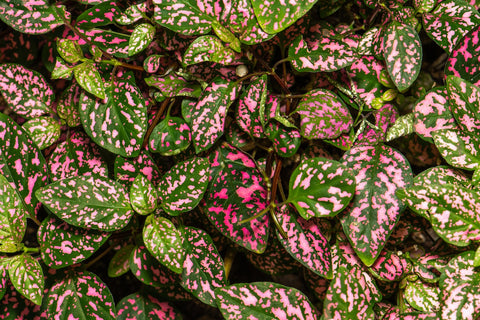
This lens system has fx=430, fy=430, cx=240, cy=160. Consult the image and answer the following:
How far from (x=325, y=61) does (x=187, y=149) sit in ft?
1.74

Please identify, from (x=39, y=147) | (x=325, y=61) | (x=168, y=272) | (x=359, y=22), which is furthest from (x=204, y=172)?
(x=359, y=22)

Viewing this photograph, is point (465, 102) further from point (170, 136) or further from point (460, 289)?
point (170, 136)

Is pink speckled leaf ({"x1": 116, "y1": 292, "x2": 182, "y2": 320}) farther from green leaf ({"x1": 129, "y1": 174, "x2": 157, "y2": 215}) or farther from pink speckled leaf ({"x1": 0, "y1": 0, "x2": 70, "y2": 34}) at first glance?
pink speckled leaf ({"x1": 0, "y1": 0, "x2": 70, "y2": 34})

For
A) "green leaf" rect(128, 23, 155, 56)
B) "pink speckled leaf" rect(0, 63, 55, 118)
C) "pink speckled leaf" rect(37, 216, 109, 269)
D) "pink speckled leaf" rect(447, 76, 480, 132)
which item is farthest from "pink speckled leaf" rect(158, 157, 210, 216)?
"pink speckled leaf" rect(447, 76, 480, 132)

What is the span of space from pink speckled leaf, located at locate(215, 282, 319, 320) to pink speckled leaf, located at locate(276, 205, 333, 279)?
4.0 inches

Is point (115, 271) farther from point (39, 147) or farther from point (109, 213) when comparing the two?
point (39, 147)

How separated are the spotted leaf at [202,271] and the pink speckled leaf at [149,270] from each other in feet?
0.17

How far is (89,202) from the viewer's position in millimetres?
1245

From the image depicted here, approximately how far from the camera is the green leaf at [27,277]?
3.88ft

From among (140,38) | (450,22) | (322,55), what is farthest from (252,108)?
(450,22)

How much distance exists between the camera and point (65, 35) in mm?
1414

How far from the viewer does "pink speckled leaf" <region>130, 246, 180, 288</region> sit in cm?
135

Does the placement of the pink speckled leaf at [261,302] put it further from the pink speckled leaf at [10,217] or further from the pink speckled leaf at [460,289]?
the pink speckled leaf at [10,217]

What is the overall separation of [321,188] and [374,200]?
17 cm
